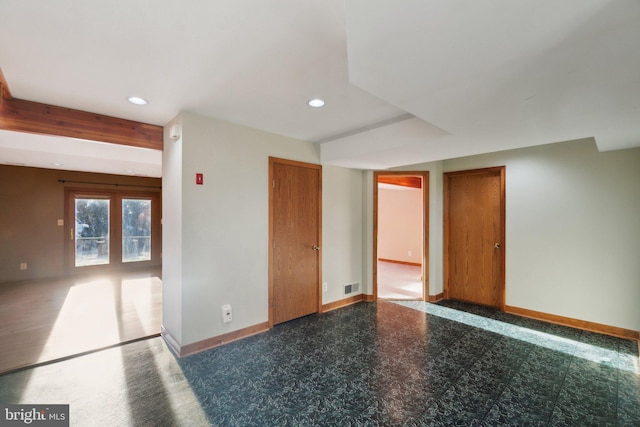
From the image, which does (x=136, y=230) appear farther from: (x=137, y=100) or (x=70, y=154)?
(x=137, y=100)

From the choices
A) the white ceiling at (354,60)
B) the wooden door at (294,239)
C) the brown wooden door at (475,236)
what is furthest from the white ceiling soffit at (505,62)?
the wooden door at (294,239)

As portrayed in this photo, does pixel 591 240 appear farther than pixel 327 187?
No

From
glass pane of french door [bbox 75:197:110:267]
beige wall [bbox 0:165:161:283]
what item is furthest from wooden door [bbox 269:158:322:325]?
beige wall [bbox 0:165:161:283]

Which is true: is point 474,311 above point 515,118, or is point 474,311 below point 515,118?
below

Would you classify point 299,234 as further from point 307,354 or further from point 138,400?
point 138,400

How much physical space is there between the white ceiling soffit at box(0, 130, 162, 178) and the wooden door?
1.80 m

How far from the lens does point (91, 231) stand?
20.8 feet

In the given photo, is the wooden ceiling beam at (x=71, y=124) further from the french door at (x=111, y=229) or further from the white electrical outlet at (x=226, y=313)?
the french door at (x=111, y=229)

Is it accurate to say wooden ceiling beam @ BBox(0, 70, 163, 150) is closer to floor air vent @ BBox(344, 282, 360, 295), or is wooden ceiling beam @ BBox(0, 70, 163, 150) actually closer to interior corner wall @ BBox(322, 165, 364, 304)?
interior corner wall @ BBox(322, 165, 364, 304)

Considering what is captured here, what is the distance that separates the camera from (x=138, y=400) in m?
2.02

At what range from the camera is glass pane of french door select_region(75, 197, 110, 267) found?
6176mm

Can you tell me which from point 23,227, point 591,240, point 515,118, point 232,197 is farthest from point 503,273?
point 23,227

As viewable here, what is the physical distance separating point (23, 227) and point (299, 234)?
594 centimetres

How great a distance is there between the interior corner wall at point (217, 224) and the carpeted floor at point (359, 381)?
385 millimetres
